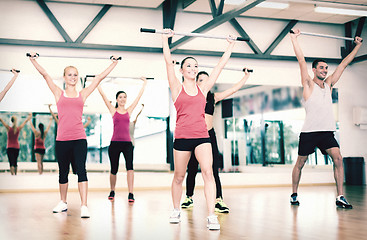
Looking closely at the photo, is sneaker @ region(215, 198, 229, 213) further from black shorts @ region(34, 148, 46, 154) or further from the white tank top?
black shorts @ region(34, 148, 46, 154)

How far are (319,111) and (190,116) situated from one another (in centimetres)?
193

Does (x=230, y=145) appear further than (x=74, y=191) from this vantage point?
Yes

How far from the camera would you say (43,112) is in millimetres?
8633

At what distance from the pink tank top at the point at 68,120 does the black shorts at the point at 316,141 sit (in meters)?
2.44

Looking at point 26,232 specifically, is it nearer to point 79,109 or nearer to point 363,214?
point 79,109

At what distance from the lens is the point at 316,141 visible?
4711 millimetres

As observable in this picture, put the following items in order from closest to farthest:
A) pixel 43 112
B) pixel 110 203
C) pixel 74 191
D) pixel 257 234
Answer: pixel 257 234
pixel 110 203
pixel 74 191
pixel 43 112

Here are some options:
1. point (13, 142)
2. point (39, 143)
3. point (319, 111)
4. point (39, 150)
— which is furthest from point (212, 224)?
point (39, 143)

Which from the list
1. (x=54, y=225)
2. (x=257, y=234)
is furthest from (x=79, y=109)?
(x=257, y=234)

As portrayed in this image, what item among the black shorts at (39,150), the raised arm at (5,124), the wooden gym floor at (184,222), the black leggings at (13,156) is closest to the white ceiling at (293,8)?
the raised arm at (5,124)

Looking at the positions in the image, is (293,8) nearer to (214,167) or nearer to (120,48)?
(120,48)

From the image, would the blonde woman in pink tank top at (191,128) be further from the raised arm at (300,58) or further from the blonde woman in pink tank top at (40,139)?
the blonde woman in pink tank top at (40,139)

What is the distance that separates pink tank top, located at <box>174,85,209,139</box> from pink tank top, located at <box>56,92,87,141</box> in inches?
47.1

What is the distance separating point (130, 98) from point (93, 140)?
1307mm
